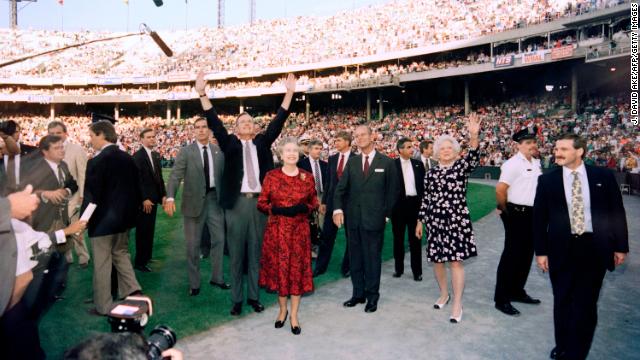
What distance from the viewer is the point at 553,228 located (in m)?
3.84

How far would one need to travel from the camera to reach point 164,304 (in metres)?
5.16

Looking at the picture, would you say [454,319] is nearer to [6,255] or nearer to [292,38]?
[6,255]

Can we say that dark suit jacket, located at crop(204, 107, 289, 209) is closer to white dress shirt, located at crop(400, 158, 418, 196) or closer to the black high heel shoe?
the black high heel shoe

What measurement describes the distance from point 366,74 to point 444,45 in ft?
26.6

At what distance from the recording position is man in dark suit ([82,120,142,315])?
468 cm

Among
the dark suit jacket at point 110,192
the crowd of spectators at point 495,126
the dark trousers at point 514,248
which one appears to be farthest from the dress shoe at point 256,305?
the crowd of spectators at point 495,126

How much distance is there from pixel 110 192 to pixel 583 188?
4.46 m

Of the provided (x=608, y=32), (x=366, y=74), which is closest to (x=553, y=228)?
(x=608, y=32)

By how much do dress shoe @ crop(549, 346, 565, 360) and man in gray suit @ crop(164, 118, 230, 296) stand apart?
3739mm

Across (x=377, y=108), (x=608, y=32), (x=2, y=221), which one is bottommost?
(x=2, y=221)

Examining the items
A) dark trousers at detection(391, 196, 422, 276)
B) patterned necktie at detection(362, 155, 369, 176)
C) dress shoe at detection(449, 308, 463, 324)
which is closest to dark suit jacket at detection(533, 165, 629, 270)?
dress shoe at detection(449, 308, 463, 324)

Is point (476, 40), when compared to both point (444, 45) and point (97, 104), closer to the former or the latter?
point (444, 45)

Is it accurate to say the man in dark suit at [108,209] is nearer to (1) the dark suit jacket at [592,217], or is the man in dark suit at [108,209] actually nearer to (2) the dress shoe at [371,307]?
(2) the dress shoe at [371,307]

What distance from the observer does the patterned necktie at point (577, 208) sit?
3.73 meters
